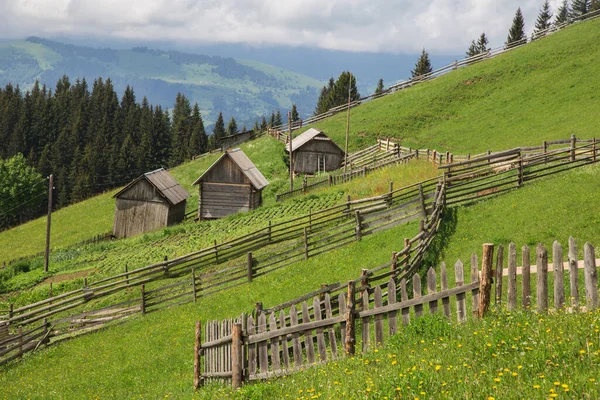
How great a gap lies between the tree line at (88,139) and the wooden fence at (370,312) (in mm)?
96816

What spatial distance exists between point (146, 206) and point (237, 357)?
41.6 metres

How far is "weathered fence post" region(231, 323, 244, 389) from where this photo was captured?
11.2m

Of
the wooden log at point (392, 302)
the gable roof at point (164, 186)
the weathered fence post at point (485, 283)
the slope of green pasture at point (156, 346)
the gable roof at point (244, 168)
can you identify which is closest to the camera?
the weathered fence post at point (485, 283)

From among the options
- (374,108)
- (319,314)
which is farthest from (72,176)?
(319,314)

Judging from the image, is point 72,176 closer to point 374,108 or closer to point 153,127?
point 153,127

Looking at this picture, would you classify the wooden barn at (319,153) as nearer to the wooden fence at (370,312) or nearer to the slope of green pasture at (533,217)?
the slope of green pasture at (533,217)

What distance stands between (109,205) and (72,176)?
156 feet

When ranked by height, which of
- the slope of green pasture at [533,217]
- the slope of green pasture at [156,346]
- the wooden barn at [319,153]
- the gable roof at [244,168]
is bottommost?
the slope of green pasture at [156,346]

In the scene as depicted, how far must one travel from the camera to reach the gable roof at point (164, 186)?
4972 centimetres

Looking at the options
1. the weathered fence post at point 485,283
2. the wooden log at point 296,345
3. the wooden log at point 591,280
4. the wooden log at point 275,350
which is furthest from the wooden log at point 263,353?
the wooden log at point 591,280

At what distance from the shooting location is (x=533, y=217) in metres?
19.1

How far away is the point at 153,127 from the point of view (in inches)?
4801

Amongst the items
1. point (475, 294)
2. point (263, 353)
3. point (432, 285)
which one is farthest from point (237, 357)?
point (475, 294)

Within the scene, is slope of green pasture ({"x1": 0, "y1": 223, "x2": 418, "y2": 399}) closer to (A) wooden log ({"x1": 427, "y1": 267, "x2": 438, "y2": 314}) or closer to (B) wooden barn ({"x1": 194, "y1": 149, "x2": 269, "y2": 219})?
(A) wooden log ({"x1": 427, "y1": 267, "x2": 438, "y2": 314})
